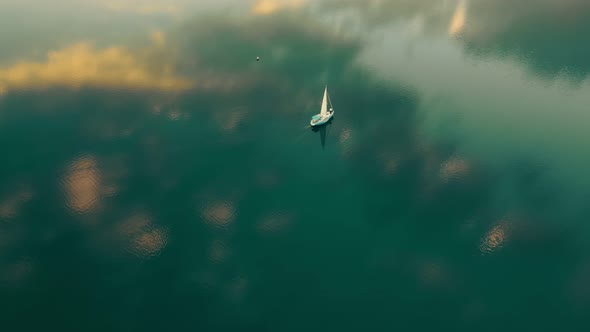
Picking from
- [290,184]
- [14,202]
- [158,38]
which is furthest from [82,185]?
[158,38]

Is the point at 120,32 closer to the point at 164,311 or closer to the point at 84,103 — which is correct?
the point at 84,103

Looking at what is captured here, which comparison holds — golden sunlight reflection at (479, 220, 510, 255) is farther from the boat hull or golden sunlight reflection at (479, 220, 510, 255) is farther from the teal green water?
the boat hull

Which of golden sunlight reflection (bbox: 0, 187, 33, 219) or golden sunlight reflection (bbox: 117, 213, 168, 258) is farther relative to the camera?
golden sunlight reflection (bbox: 0, 187, 33, 219)

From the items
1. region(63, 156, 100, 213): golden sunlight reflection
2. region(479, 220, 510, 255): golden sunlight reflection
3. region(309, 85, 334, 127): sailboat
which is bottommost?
region(479, 220, 510, 255): golden sunlight reflection

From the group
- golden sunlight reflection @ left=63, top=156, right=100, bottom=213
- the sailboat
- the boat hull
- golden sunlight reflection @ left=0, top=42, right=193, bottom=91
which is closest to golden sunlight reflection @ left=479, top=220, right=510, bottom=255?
the boat hull

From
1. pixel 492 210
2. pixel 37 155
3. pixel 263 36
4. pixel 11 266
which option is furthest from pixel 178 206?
pixel 263 36

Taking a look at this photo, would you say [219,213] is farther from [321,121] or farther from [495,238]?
[495,238]
